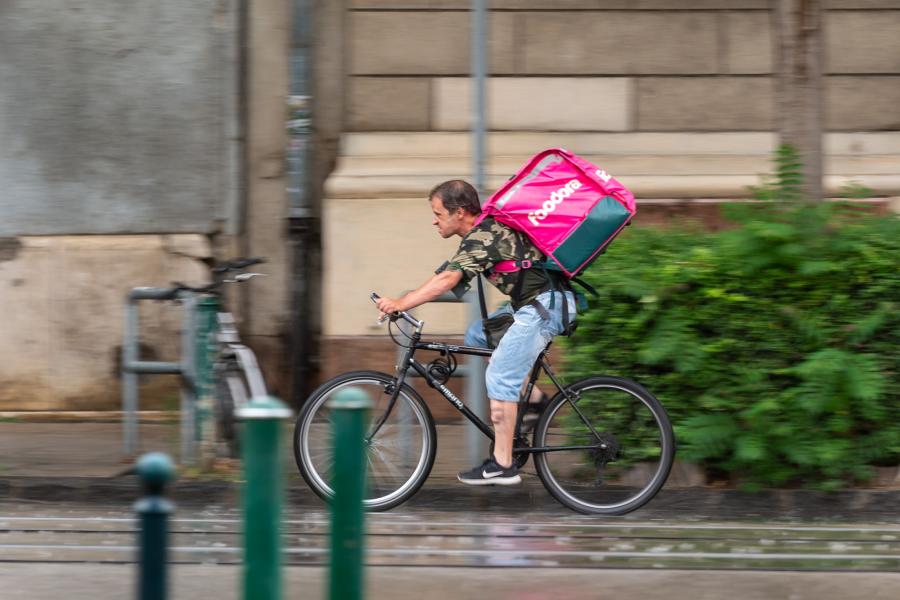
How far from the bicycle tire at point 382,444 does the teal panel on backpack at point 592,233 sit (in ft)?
3.31

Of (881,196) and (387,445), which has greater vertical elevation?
(881,196)

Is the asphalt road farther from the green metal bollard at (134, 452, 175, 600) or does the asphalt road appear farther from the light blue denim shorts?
the green metal bollard at (134, 452, 175, 600)

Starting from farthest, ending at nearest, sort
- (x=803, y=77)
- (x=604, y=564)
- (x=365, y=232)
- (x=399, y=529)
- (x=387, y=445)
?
(x=365, y=232), (x=803, y=77), (x=387, y=445), (x=399, y=529), (x=604, y=564)

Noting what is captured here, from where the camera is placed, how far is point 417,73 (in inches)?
396

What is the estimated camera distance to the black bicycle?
6.29m

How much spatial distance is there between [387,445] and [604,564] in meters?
1.53

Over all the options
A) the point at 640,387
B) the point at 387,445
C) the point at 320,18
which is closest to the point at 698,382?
the point at 640,387

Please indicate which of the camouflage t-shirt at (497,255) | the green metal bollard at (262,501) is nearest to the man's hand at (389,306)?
the camouflage t-shirt at (497,255)

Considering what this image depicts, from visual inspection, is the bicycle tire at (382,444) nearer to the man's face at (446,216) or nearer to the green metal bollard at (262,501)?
the man's face at (446,216)

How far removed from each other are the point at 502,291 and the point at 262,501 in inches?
136

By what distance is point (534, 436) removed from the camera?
6.34 metres

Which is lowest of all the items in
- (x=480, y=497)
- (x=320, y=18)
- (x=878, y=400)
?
(x=480, y=497)

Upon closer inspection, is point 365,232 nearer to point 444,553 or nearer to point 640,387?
point 640,387

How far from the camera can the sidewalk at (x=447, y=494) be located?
252 inches
